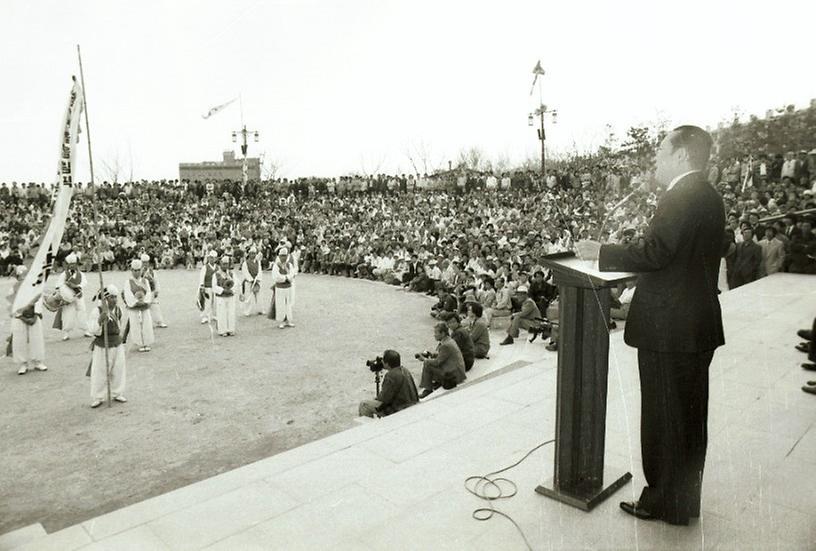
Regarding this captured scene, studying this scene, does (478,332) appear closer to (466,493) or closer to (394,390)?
(394,390)

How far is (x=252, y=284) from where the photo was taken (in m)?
14.2

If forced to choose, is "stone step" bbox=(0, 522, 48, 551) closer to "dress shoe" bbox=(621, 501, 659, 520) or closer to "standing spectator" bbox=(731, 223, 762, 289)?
"dress shoe" bbox=(621, 501, 659, 520)

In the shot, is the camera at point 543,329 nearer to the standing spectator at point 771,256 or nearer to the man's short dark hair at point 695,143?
the standing spectator at point 771,256

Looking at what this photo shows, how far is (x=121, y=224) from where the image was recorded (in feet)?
91.1

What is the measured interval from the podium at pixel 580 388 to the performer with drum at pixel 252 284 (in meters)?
11.9

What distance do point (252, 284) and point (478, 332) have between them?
7.22 meters

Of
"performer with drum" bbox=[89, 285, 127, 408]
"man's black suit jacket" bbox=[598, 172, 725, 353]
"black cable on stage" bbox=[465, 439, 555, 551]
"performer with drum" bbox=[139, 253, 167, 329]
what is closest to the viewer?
"man's black suit jacket" bbox=[598, 172, 725, 353]

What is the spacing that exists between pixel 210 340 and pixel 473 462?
8.88 m

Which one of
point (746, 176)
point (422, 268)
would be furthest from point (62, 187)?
point (746, 176)

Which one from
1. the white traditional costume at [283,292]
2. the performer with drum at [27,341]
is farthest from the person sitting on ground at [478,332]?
the performer with drum at [27,341]

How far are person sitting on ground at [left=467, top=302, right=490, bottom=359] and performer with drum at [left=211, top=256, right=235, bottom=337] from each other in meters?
5.38

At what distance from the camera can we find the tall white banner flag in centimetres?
541

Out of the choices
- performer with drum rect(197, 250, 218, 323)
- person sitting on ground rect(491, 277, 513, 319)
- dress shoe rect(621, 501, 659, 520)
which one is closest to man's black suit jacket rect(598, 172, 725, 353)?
dress shoe rect(621, 501, 659, 520)

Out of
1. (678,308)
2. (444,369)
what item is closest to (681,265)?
(678,308)
